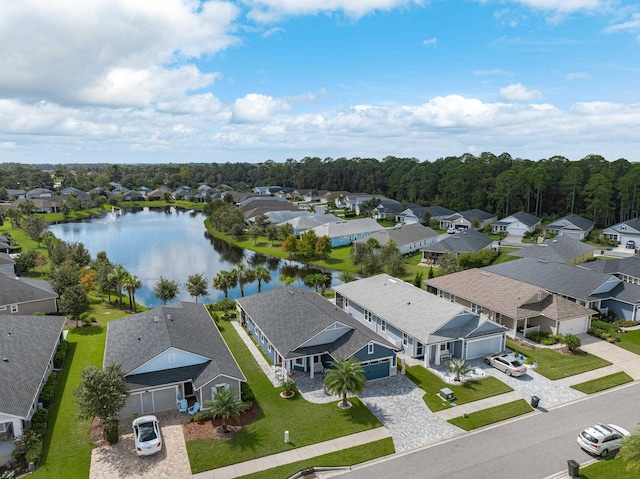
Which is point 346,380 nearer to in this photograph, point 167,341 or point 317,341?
point 317,341

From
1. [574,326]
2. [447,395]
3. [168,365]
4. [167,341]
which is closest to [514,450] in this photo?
[447,395]

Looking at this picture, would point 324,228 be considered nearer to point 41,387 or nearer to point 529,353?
point 529,353

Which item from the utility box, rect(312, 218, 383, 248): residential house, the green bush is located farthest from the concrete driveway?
rect(312, 218, 383, 248): residential house

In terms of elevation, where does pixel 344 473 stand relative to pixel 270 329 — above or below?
below

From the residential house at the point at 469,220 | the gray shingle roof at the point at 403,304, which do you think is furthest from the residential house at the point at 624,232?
the gray shingle roof at the point at 403,304

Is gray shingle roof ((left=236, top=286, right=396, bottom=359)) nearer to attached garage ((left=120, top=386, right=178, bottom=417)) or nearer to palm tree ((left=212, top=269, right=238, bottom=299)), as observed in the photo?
attached garage ((left=120, top=386, right=178, bottom=417))

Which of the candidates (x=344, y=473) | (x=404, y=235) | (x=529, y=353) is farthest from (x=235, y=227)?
(x=344, y=473)

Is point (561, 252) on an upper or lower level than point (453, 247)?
upper
